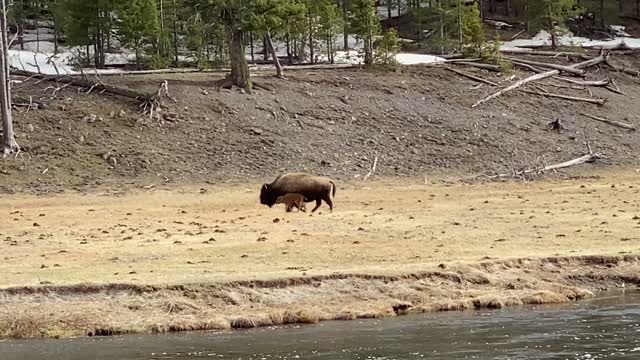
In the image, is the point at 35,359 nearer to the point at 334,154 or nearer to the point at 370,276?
the point at 370,276

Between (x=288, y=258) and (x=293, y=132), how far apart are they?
20794 mm

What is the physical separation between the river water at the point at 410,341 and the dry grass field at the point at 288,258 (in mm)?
736

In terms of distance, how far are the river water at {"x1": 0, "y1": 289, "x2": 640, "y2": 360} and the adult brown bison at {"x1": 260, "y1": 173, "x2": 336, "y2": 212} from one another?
12.6m

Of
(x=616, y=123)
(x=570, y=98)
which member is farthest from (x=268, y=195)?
(x=570, y=98)

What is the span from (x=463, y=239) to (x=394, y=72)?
2835 centimetres

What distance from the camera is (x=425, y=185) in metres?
36.6

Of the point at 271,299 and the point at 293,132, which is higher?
the point at 293,132

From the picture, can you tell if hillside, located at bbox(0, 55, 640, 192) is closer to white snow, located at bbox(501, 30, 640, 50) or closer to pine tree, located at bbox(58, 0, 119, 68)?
pine tree, located at bbox(58, 0, 119, 68)

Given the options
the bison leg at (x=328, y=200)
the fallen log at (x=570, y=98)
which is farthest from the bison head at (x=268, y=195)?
the fallen log at (x=570, y=98)

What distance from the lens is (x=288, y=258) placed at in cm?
2017

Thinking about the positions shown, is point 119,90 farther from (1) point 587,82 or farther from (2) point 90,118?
(1) point 587,82

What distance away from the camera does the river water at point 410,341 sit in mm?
13594

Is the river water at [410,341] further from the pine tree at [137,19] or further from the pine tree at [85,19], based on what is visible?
the pine tree at [85,19]

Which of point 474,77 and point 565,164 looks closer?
point 565,164
